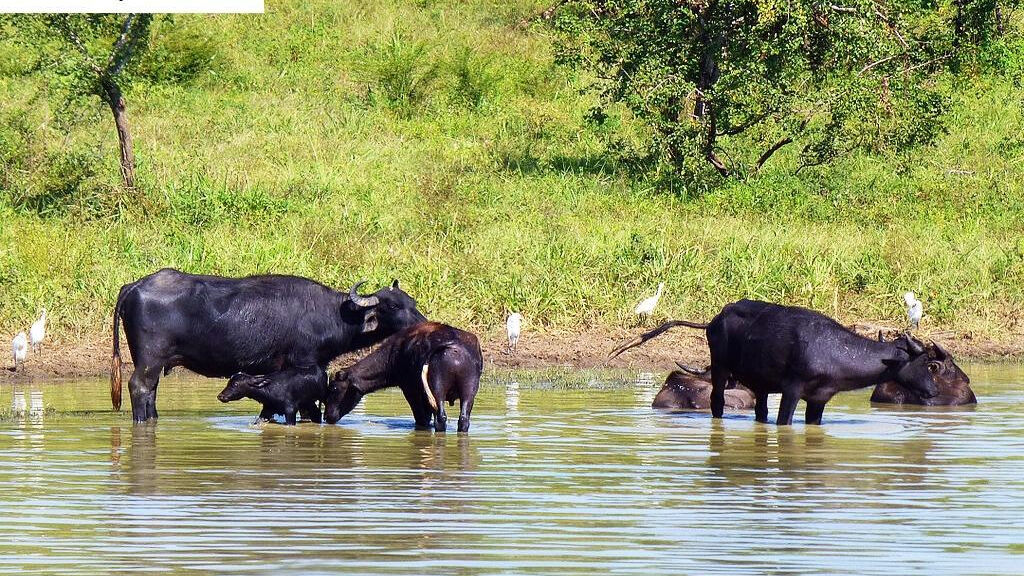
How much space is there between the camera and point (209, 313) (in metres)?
11.8

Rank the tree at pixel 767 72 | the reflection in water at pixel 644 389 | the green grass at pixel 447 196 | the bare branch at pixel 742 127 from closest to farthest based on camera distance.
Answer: the reflection in water at pixel 644 389
the green grass at pixel 447 196
the tree at pixel 767 72
the bare branch at pixel 742 127

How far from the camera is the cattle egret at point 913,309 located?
16.2 m

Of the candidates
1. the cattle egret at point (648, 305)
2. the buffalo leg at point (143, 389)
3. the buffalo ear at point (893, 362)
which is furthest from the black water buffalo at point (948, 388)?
the buffalo leg at point (143, 389)

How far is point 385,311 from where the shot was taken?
40.1 ft

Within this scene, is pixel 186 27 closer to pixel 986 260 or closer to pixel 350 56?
pixel 350 56

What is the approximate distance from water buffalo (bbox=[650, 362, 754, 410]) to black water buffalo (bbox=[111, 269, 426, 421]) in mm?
1904

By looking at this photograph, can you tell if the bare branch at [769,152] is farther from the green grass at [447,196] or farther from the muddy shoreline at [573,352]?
the muddy shoreline at [573,352]

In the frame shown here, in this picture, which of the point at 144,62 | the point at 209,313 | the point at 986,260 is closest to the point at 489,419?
the point at 209,313

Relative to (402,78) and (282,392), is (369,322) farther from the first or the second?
(402,78)

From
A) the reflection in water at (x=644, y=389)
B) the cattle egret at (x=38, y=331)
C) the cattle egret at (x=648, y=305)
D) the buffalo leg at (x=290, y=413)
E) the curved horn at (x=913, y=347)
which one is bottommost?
the reflection in water at (x=644, y=389)

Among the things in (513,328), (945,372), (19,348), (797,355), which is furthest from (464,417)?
(19,348)

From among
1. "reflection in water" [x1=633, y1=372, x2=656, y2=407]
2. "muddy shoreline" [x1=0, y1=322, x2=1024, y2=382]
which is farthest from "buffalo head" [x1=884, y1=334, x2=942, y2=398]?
"muddy shoreline" [x1=0, y1=322, x2=1024, y2=382]
